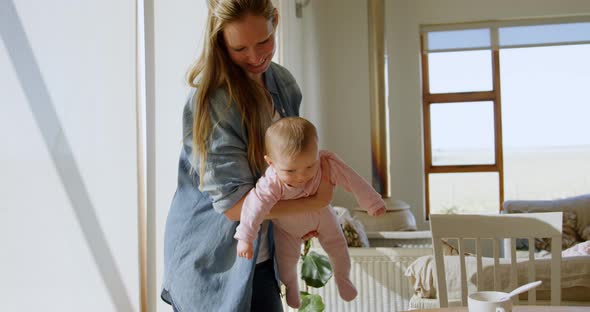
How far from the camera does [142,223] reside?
1.84 metres

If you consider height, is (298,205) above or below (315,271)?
above

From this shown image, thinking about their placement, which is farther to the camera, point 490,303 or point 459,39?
point 459,39

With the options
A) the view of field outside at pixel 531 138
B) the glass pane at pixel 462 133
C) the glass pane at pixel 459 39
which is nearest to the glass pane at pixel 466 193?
the view of field outside at pixel 531 138

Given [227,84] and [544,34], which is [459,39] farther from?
[227,84]

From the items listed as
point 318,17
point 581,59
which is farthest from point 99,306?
point 581,59

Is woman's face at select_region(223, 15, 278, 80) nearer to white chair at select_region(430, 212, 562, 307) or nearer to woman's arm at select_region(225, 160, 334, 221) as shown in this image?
woman's arm at select_region(225, 160, 334, 221)

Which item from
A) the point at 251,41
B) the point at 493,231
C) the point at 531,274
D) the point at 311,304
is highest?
the point at 251,41

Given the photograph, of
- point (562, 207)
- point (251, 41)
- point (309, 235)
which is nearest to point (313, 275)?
point (309, 235)

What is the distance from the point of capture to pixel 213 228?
1.24m

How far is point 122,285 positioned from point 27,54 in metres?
0.72

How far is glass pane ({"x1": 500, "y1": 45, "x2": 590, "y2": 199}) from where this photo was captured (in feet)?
21.8

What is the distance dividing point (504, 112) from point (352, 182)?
19.1ft

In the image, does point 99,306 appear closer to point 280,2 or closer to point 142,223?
point 142,223

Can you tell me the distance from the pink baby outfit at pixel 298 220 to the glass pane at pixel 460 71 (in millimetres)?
5612
